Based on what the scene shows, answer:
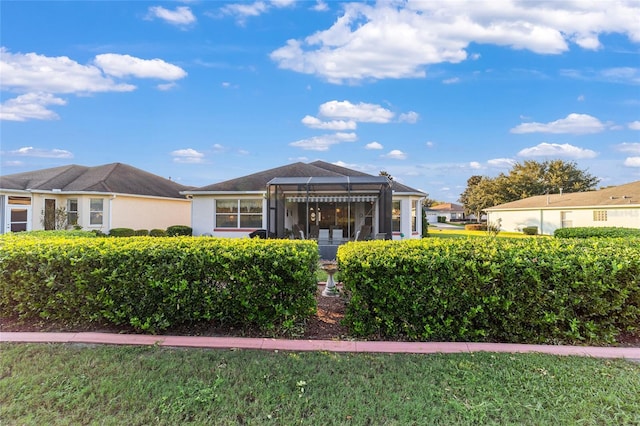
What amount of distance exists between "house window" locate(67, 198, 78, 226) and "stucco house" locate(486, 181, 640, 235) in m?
38.6

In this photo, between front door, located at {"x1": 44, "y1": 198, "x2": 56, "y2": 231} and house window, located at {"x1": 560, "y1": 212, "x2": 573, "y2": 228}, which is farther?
house window, located at {"x1": 560, "y1": 212, "x2": 573, "y2": 228}

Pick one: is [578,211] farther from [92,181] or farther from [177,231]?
[92,181]

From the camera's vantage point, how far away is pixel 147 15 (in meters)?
8.52

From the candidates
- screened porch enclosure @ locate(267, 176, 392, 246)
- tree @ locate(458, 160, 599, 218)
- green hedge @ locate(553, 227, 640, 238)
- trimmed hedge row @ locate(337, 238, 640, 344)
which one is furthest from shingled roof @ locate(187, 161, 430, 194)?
tree @ locate(458, 160, 599, 218)

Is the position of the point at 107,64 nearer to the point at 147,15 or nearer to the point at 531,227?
the point at 147,15

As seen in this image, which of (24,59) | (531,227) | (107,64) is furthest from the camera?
(531,227)

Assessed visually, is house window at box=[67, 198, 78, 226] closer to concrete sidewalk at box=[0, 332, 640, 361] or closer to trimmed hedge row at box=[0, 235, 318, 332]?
trimmed hedge row at box=[0, 235, 318, 332]

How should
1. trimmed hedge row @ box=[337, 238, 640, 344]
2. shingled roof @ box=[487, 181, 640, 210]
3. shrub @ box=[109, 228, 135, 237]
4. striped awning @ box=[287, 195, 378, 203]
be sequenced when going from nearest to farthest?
1. trimmed hedge row @ box=[337, 238, 640, 344]
2. striped awning @ box=[287, 195, 378, 203]
3. shrub @ box=[109, 228, 135, 237]
4. shingled roof @ box=[487, 181, 640, 210]

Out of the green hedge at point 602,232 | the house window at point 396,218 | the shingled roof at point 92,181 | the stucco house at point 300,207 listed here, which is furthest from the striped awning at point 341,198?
the shingled roof at point 92,181

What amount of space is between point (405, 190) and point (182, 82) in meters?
13.2

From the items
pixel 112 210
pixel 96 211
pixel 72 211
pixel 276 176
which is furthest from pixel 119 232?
pixel 276 176

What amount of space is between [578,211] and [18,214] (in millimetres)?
41579

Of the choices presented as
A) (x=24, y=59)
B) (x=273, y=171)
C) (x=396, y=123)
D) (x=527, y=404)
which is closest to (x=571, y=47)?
(x=396, y=123)

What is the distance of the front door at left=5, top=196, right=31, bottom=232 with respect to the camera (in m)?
16.6
